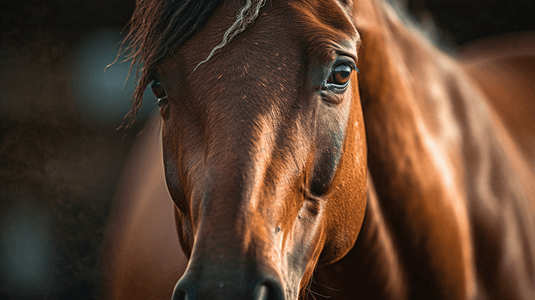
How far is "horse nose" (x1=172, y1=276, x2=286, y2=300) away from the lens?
1.51ft

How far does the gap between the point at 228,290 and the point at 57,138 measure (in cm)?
234

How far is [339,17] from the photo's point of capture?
751mm

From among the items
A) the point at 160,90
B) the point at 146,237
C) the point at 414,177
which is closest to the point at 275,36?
the point at 160,90

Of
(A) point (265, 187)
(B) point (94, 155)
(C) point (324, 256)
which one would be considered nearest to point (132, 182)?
(B) point (94, 155)

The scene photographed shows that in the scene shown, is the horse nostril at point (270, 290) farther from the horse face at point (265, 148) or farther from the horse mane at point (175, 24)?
the horse mane at point (175, 24)

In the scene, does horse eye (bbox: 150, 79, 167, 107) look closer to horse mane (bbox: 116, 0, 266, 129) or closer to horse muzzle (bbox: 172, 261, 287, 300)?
horse mane (bbox: 116, 0, 266, 129)

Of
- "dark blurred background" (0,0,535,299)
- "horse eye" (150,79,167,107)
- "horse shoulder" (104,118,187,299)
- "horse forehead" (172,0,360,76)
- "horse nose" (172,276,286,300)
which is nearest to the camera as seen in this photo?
"horse nose" (172,276,286,300)

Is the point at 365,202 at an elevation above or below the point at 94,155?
above

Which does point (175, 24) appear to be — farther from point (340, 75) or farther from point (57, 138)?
point (57, 138)

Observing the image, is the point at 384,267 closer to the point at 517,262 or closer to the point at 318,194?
the point at 318,194

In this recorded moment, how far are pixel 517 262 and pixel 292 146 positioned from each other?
97 centimetres

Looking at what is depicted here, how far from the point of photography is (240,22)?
26.5 inches

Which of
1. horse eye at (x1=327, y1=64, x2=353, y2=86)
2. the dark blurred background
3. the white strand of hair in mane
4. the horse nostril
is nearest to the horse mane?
the white strand of hair in mane

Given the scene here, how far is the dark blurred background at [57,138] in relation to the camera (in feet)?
6.48
